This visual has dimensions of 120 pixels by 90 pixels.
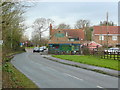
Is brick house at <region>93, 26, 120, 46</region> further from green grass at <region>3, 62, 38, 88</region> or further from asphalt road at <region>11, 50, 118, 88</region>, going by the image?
green grass at <region>3, 62, 38, 88</region>

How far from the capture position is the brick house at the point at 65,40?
5739 cm

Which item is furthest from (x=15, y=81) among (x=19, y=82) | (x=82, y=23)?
(x=82, y=23)

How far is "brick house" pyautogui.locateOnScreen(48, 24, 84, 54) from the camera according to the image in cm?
5739

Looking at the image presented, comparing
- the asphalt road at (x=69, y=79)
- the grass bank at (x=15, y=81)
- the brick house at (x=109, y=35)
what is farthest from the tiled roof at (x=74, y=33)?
the grass bank at (x=15, y=81)

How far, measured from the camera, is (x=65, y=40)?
75812 mm

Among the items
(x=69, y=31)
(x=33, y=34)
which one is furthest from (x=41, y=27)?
(x=69, y=31)

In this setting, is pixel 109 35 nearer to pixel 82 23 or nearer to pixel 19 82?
pixel 82 23

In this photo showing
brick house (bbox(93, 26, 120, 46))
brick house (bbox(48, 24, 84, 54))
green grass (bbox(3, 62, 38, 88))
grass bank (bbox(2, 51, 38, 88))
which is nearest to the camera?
grass bank (bbox(2, 51, 38, 88))

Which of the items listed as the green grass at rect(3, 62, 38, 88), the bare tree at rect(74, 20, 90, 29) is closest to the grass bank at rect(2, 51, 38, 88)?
the green grass at rect(3, 62, 38, 88)

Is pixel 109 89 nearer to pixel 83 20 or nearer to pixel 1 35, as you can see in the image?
pixel 1 35

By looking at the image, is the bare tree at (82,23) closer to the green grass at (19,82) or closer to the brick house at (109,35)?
the brick house at (109,35)

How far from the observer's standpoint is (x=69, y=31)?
82188mm

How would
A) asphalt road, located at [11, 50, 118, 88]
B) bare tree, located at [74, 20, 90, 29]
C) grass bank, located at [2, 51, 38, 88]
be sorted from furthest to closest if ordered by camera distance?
bare tree, located at [74, 20, 90, 29] < asphalt road, located at [11, 50, 118, 88] < grass bank, located at [2, 51, 38, 88]

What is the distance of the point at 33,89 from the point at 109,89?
369cm
